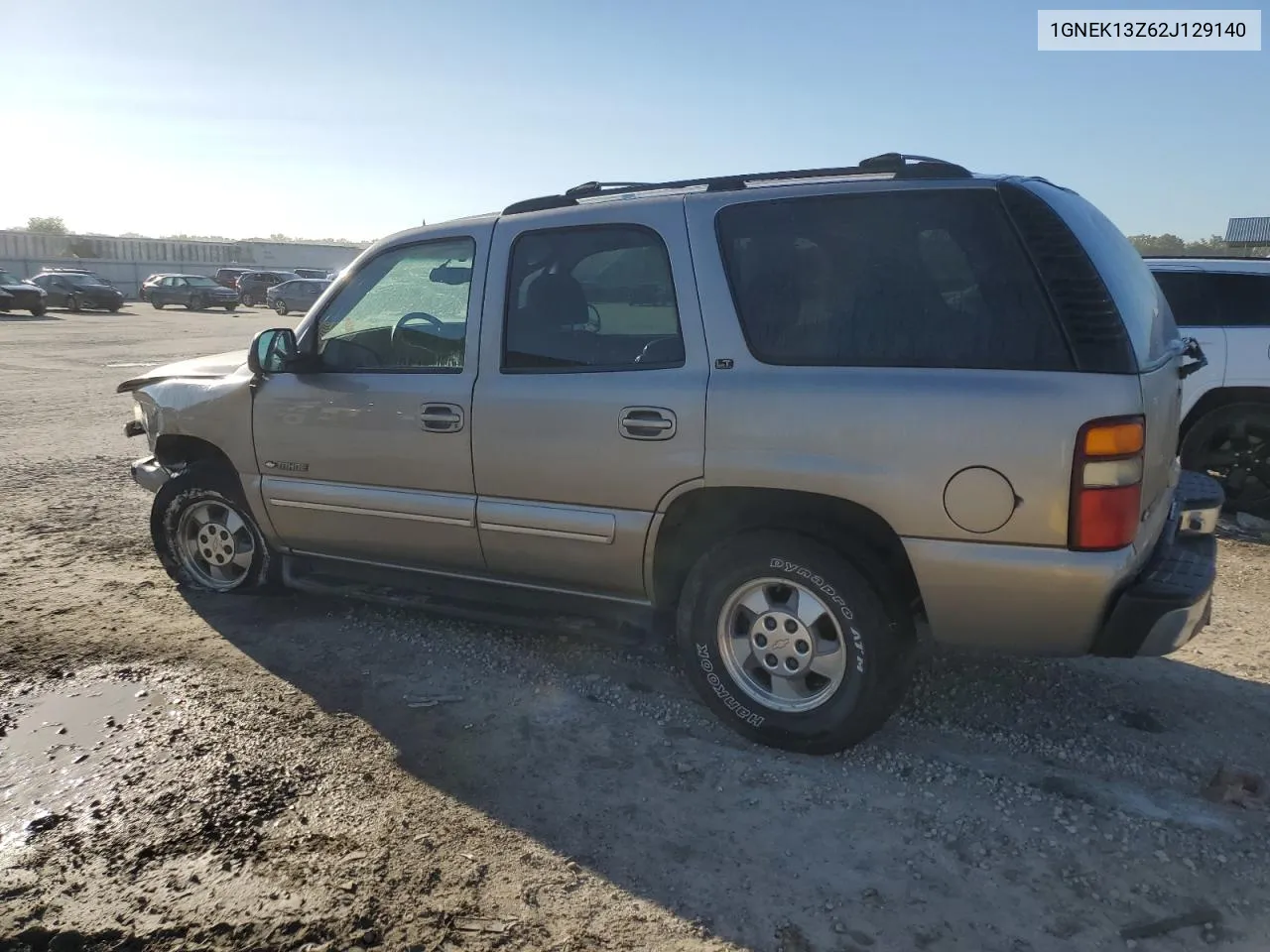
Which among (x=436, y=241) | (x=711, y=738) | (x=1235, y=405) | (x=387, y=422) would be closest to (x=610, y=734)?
(x=711, y=738)

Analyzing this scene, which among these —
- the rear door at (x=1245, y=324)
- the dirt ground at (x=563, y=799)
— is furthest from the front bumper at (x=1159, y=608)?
the rear door at (x=1245, y=324)

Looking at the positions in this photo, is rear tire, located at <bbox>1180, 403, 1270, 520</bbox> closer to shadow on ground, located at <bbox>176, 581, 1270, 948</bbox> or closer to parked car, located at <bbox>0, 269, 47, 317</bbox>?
shadow on ground, located at <bbox>176, 581, 1270, 948</bbox>

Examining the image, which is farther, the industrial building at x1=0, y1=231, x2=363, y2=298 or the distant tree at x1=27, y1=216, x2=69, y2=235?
the distant tree at x1=27, y1=216, x2=69, y2=235

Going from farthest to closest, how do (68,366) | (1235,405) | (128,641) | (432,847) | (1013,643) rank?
(68,366)
(1235,405)
(128,641)
(1013,643)
(432,847)

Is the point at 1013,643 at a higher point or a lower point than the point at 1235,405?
lower

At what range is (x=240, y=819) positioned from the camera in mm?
3051

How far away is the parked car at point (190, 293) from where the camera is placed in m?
38.8

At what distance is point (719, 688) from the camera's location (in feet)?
11.6

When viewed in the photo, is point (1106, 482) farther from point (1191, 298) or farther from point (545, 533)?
point (1191, 298)

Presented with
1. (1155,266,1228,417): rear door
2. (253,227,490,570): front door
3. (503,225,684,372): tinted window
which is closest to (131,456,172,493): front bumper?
(253,227,490,570): front door

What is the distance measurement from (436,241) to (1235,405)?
5.69 meters

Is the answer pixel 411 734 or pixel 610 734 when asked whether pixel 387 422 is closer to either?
pixel 411 734

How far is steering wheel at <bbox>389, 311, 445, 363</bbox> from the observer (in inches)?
162

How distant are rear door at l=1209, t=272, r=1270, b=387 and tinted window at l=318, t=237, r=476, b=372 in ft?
18.1
